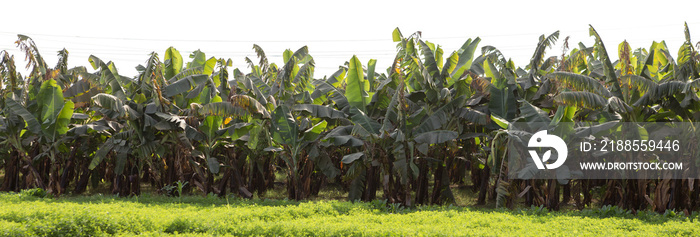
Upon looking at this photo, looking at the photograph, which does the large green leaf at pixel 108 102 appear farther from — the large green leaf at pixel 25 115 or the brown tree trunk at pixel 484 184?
the brown tree trunk at pixel 484 184

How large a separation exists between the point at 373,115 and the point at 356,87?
97 centimetres

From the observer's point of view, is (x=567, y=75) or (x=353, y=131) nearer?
(x=567, y=75)

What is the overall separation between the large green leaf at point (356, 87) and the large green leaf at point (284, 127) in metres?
1.53

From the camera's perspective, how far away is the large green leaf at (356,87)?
13.1 metres

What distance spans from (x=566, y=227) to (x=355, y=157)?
187 inches

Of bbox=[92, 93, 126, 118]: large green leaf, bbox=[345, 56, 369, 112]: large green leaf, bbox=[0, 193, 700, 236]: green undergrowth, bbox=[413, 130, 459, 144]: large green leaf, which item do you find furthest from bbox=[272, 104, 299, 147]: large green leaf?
bbox=[92, 93, 126, 118]: large green leaf

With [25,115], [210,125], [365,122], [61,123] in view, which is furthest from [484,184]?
[25,115]

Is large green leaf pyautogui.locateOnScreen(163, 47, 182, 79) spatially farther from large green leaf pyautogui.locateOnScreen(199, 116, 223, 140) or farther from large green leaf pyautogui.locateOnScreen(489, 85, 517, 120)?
large green leaf pyautogui.locateOnScreen(489, 85, 517, 120)

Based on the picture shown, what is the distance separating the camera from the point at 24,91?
1462cm

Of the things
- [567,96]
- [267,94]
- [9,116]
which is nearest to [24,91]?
[9,116]

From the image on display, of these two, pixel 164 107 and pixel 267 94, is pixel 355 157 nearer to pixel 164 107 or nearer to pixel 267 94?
pixel 267 94

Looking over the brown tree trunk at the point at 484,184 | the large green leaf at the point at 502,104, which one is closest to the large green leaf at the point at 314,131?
the large green leaf at the point at 502,104

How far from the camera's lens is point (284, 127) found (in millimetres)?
12898

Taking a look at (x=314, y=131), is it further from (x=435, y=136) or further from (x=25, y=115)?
(x=25, y=115)
